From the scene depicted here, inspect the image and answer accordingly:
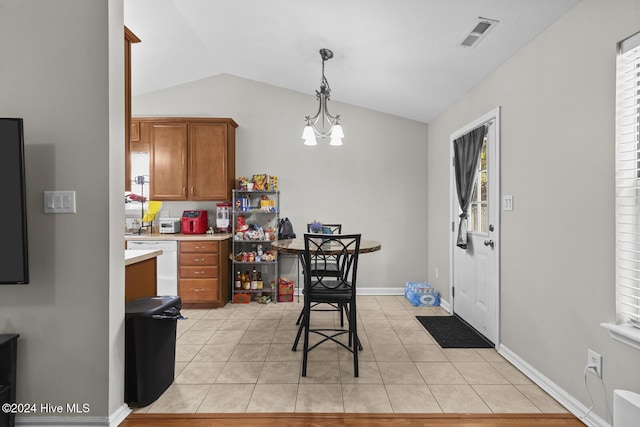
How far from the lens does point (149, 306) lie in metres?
2.09

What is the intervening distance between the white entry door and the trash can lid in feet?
8.50

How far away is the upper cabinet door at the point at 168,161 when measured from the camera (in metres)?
4.27

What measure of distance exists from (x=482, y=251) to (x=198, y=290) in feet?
10.6

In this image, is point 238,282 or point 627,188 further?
point 238,282

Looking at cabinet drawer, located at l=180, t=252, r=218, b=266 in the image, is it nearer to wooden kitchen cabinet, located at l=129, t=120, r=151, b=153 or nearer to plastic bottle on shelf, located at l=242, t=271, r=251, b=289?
plastic bottle on shelf, located at l=242, t=271, r=251, b=289

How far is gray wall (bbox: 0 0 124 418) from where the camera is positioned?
1.83 meters

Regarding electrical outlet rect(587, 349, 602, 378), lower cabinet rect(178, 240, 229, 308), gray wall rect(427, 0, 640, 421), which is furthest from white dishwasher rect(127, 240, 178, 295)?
electrical outlet rect(587, 349, 602, 378)

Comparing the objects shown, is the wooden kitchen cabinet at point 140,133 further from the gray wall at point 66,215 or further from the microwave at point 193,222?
the gray wall at point 66,215

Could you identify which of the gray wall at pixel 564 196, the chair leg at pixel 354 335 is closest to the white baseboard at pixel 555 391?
the gray wall at pixel 564 196

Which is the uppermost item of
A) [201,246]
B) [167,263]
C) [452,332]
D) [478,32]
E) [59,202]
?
[478,32]

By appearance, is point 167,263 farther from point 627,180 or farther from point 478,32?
point 627,180

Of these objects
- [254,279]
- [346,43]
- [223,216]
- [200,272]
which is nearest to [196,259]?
[200,272]

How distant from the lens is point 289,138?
4.67m

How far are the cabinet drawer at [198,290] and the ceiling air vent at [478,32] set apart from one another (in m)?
3.57
